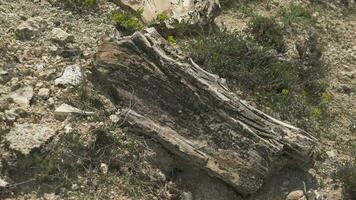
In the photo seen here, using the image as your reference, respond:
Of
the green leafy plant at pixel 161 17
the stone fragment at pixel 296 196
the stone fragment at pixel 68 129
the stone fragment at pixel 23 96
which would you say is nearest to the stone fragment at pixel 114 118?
the stone fragment at pixel 68 129

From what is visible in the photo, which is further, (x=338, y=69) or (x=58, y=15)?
(x=338, y=69)

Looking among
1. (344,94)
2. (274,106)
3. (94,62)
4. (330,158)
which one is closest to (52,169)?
(94,62)

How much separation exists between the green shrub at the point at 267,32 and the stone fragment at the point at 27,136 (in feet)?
11.4

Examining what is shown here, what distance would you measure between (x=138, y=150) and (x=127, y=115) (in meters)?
0.42

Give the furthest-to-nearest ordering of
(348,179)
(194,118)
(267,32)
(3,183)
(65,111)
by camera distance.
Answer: (267,32)
(348,179)
(194,118)
(65,111)
(3,183)

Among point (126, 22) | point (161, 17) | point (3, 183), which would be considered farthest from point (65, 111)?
point (161, 17)

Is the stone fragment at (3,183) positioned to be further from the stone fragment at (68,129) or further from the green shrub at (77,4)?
the green shrub at (77,4)

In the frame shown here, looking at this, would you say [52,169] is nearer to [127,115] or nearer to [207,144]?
[127,115]

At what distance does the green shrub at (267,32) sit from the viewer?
7.56 meters

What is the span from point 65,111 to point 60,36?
118cm

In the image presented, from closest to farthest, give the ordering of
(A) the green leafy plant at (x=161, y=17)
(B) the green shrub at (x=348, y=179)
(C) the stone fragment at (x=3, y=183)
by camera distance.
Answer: (C) the stone fragment at (x=3, y=183) < (B) the green shrub at (x=348, y=179) < (A) the green leafy plant at (x=161, y=17)

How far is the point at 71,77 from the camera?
6.06 m

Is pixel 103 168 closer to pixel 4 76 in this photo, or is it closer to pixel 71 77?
pixel 71 77

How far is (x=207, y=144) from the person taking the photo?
5906 mm
